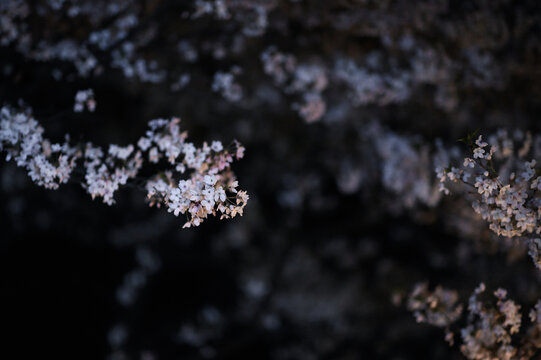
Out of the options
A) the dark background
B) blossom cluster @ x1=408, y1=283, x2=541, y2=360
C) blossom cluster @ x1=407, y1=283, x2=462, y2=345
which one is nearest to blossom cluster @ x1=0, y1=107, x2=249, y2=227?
blossom cluster @ x1=407, y1=283, x2=462, y2=345

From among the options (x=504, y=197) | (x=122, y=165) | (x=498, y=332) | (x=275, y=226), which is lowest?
(x=275, y=226)

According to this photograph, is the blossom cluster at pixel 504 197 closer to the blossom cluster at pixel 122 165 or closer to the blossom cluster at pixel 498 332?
the blossom cluster at pixel 498 332

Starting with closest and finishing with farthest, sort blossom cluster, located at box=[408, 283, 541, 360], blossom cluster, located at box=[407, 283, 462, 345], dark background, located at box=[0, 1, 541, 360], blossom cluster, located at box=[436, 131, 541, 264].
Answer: blossom cluster, located at box=[436, 131, 541, 264], blossom cluster, located at box=[408, 283, 541, 360], blossom cluster, located at box=[407, 283, 462, 345], dark background, located at box=[0, 1, 541, 360]

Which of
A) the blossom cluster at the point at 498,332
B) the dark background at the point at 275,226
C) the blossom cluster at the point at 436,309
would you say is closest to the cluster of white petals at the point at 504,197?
the blossom cluster at the point at 498,332

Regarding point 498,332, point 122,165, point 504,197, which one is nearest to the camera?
point 504,197

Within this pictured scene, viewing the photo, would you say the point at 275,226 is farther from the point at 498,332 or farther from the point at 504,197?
the point at 504,197

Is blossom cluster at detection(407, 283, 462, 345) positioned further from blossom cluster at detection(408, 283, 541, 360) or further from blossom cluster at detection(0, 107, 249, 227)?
blossom cluster at detection(0, 107, 249, 227)

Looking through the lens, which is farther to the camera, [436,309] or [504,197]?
[436,309]

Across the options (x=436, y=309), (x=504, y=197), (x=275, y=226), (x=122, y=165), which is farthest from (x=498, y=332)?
(x=275, y=226)

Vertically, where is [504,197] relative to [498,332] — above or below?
above

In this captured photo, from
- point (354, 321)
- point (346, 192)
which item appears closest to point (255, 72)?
point (346, 192)

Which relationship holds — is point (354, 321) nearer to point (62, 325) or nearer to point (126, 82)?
point (62, 325)

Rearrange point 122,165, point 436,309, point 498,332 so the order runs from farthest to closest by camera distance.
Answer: point 436,309 → point 122,165 → point 498,332
